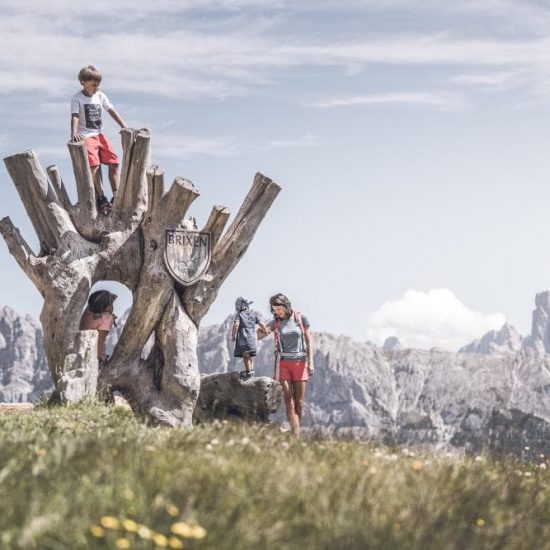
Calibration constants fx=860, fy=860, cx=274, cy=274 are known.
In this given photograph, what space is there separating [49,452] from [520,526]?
3.64m

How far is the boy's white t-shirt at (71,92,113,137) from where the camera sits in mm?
18016

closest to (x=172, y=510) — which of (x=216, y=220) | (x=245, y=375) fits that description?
(x=216, y=220)

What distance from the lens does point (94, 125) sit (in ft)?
60.6

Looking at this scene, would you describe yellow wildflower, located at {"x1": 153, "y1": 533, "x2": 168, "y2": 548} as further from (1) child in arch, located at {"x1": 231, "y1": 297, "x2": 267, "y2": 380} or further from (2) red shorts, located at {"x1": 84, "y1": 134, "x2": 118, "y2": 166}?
(2) red shorts, located at {"x1": 84, "y1": 134, "x2": 118, "y2": 166}

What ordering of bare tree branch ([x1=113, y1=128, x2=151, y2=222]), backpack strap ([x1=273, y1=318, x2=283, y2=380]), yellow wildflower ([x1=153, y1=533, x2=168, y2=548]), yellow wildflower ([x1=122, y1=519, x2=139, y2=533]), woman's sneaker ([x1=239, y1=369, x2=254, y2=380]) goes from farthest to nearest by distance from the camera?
woman's sneaker ([x1=239, y1=369, x2=254, y2=380]) → bare tree branch ([x1=113, y1=128, x2=151, y2=222]) → backpack strap ([x1=273, y1=318, x2=283, y2=380]) → yellow wildflower ([x1=122, y1=519, x2=139, y2=533]) → yellow wildflower ([x1=153, y1=533, x2=168, y2=548])

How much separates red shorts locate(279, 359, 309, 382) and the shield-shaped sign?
9.82ft

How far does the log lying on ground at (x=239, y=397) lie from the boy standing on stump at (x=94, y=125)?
5071 millimetres

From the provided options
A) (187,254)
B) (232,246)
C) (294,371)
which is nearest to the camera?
(294,371)

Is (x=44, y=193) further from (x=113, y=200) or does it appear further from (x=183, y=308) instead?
(x=183, y=308)

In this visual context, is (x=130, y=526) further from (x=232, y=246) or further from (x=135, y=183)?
(x=232, y=246)

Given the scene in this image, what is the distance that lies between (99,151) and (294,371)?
664 centimetres

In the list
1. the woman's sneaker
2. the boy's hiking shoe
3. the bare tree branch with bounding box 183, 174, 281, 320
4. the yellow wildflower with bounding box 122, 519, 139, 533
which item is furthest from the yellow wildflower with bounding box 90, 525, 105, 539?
the woman's sneaker

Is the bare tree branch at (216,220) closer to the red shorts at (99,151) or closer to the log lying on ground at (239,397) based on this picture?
the red shorts at (99,151)

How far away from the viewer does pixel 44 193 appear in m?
18.7
